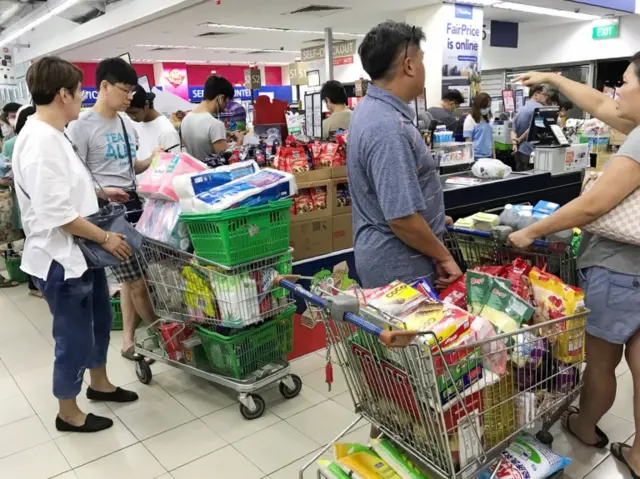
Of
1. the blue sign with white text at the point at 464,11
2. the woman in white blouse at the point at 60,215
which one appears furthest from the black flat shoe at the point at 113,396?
the blue sign with white text at the point at 464,11

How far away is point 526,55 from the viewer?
46.5ft

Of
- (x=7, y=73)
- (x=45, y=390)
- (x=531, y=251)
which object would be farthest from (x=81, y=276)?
(x=7, y=73)

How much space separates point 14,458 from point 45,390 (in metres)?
0.73

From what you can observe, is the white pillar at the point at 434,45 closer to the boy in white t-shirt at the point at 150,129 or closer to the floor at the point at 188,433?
the boy in white t-shirt at the point at 150,129

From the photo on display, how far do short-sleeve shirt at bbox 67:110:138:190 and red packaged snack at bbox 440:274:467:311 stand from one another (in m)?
2.27

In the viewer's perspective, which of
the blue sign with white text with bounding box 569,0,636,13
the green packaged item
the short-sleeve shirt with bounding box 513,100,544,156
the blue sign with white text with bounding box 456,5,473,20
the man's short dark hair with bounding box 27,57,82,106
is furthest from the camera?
the blue sign with white text with bounding box 569,0,636,13

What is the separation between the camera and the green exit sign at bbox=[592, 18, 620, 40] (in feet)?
40.3

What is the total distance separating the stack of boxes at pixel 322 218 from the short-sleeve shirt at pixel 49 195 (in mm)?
1564

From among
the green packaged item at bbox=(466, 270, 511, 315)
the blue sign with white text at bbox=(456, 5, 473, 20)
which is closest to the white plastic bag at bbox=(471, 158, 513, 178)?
the green packaged item at bbox=(466, 270, 511, 315)

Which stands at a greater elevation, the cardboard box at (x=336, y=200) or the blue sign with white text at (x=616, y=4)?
the blue sign with white text at (x=616, y=4)

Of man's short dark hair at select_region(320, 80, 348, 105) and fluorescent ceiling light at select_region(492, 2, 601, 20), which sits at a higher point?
fluorescent ceiling light at select_region(492, 2, 601, 20)

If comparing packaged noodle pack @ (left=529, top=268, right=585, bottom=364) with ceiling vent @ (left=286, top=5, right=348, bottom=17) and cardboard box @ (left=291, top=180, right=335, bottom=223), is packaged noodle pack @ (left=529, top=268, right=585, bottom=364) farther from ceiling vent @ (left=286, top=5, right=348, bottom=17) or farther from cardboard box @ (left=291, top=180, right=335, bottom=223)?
ceiling vent @ (left=286, top=5, right=348, bottom=17)

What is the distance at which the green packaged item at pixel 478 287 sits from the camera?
1.92 meters

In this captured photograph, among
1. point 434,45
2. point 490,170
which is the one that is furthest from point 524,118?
point 490,170
